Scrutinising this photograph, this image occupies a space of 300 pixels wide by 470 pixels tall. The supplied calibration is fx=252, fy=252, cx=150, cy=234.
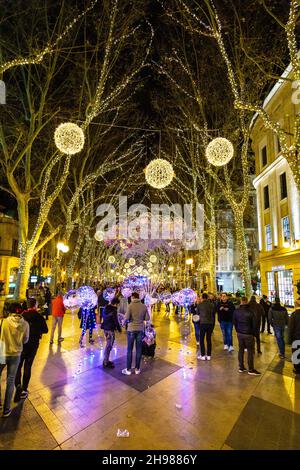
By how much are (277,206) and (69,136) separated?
1690cm

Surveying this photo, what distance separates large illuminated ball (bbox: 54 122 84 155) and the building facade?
13.7 meters

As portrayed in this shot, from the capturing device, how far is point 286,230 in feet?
60.7

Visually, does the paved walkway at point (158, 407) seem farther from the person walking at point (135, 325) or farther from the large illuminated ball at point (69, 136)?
the large illuminated ball at point (69, 136)

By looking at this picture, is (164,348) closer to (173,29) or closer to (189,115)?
(189,115)

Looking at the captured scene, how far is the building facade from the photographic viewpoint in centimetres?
1703

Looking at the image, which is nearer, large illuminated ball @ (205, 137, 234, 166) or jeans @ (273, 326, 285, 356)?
jeans @ (273, 326, 285, 356)

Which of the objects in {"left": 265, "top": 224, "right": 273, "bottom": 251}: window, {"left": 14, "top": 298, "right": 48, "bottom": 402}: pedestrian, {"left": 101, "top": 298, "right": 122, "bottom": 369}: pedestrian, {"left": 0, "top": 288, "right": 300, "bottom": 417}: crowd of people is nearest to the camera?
{"left": 0, "top": 288, "right": 300, "bottom": 417}: crowd of people

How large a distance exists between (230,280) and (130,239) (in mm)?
19933

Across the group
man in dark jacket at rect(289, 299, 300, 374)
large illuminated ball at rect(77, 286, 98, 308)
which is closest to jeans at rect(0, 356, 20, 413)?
large illuminated ball at rect(77, 286, 98, 308)

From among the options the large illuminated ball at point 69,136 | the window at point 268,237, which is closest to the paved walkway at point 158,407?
the large illuminated ball at point 69,136

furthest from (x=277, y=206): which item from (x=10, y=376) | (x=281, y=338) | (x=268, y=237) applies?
(x=10, y=376)

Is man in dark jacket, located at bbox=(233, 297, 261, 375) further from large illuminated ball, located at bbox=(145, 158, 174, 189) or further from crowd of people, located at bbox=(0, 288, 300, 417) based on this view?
large illuminated ball, located at bbox=(145, 158, 174, 189)

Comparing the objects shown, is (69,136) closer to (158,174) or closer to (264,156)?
(158,174)
